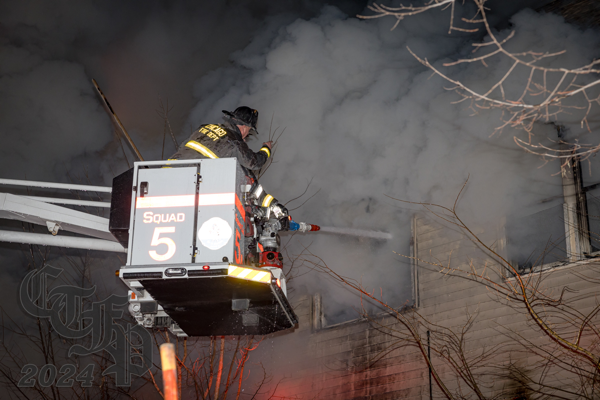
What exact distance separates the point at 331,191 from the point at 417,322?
8.76 feet

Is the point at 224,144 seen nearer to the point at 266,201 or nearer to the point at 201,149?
the point at 201,149

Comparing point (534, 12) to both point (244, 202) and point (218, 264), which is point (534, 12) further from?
point (218, 264)

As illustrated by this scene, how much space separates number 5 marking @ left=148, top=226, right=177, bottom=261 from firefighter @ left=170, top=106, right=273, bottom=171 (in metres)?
0.85

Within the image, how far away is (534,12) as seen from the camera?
25.4 feet

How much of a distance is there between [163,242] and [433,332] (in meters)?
4.27

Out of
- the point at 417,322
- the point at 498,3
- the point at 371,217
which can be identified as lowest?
the point at 417,322

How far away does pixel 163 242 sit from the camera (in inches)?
198

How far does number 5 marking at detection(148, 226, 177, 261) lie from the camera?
4.98 metres

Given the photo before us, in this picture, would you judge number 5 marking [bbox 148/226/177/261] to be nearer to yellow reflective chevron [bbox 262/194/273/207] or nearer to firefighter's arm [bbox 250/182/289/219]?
firefighter's arm [bbox 250/182/289/219]

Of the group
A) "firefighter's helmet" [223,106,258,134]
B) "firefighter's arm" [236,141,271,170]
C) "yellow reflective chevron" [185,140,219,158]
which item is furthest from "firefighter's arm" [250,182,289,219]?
"firefighter's helmet" [223,106,258,134]

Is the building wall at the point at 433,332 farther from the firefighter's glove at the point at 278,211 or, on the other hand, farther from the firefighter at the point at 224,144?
the firefighter at the point at 224,144

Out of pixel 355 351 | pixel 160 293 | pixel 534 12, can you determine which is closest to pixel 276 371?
pixel 355 351

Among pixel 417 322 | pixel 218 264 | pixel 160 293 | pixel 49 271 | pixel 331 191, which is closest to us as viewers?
pixel 218 264

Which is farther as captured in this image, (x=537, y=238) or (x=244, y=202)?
(x=537, y=238)
